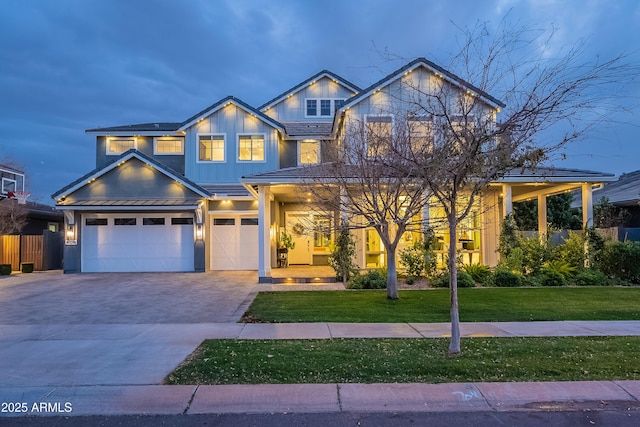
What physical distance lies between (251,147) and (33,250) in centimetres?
1143

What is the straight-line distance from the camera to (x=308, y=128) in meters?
21.8

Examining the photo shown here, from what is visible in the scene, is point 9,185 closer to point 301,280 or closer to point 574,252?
point 301,280

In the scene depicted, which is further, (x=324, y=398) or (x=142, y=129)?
(x=142, y=129)

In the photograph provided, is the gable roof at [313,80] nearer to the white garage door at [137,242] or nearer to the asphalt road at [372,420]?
the white garage door at [137,242]

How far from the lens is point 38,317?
9297mm

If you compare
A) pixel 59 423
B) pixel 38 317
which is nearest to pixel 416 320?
pixel 59 423

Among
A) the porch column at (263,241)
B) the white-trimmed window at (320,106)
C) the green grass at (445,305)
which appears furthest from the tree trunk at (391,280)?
the white-trimmed window at (320,106)

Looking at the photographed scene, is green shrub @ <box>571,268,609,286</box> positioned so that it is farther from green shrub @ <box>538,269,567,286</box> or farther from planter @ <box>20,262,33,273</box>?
planter @ <box>20,262,33,273</box>

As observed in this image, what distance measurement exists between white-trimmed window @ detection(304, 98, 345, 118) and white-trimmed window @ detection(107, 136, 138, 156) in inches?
357

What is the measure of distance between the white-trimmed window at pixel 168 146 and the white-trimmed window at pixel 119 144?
1118 mm

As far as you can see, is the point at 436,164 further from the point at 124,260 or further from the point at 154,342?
the point at 124,260

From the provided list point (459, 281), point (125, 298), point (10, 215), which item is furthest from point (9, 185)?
point (459, 281)

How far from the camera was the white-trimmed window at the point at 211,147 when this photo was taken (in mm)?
20156

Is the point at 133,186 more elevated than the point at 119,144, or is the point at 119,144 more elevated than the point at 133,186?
the point at 119,144
